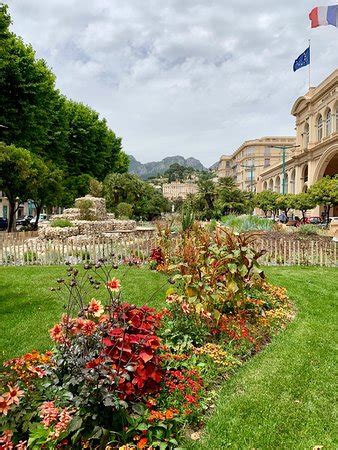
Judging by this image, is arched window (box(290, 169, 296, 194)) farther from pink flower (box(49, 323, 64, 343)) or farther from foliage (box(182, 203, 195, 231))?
pink flower (box(49, 323, 64, 343))

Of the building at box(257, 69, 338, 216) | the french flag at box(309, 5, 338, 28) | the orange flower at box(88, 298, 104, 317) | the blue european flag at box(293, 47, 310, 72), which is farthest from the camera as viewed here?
the building at box(257, 69, 338, 216)

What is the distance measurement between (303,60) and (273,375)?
43.9 metres

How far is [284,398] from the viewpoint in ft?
12.6

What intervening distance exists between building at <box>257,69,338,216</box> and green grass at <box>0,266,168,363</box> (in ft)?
135

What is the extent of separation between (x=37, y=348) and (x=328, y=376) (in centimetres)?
371

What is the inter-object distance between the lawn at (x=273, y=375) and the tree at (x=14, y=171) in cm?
1510

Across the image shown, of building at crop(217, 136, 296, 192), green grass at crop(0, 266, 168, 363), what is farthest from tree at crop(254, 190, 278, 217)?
building at crop(217, 136, 296, 192)

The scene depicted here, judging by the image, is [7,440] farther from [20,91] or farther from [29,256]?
[20,91]

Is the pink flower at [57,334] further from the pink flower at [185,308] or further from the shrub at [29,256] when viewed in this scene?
the shrub at [29,256]

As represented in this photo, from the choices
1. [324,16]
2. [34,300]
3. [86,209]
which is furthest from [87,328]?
[324,16]

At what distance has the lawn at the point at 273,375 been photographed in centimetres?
325

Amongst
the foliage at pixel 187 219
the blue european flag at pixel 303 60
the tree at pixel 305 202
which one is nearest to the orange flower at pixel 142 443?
the foliage at pixel 187 219

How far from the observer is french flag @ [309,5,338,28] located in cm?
2578

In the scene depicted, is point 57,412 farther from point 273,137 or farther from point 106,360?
point 273,137
